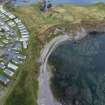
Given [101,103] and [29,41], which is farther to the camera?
[29,41]

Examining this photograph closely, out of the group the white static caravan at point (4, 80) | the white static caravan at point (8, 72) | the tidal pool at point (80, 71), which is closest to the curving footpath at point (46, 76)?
the tidal pool at point (80, 71)

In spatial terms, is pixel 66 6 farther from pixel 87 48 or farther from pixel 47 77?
pixel 47 77

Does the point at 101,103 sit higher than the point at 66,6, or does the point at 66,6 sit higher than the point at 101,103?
the point at 66,6

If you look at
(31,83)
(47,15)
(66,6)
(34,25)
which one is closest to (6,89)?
(31,83)

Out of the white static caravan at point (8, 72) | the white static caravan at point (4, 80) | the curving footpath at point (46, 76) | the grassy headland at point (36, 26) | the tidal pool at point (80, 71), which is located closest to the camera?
the grassy headland at point (36, 26)

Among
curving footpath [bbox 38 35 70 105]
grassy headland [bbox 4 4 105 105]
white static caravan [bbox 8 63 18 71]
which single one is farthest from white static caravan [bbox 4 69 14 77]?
curving footpath [bbox 38 35 70 105]

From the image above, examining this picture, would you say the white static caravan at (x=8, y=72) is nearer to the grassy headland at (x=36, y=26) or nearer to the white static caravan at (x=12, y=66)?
the white static caravan at (x=12, y=66)
